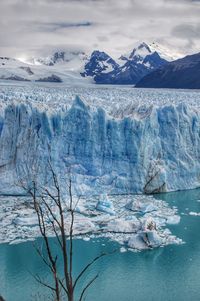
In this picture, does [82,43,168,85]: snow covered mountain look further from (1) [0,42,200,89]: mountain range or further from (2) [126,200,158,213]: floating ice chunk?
(2) [126,200,158,213]: floating ice chunk

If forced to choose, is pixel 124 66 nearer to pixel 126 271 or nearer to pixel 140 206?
pixel 140 206

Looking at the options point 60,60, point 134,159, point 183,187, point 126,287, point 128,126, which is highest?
point 60,60

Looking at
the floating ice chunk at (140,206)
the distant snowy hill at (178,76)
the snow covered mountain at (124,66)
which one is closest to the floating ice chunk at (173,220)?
the floating ice chunk at (140,206)

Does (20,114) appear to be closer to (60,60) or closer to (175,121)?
(175,121)

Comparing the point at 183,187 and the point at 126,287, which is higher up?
the point at 183,187

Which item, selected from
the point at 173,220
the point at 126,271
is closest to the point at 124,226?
the point at 173,220

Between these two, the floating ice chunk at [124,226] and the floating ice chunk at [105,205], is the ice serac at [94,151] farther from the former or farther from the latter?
the floating ice chunk at [124,226]

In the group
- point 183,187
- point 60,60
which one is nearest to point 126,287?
point 183,187
